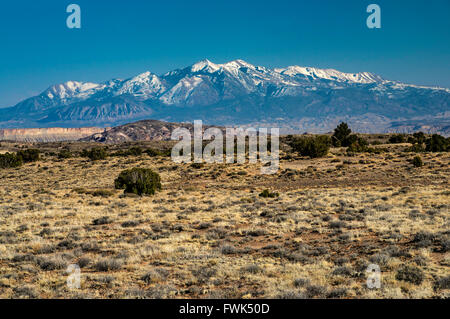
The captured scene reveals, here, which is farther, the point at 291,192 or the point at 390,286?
the point at 291,192

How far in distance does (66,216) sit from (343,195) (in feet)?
58.7

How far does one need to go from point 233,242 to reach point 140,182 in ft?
54.0

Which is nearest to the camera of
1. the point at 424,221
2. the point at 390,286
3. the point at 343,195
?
the point at 390,286

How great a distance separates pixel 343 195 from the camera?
25.4m

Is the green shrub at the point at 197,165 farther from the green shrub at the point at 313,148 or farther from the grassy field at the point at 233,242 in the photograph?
the green shrub at the point at 313,148

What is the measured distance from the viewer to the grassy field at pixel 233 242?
9523 millimetres

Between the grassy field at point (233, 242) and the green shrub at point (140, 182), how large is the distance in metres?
1.16

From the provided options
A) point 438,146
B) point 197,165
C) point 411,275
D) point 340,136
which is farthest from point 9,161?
point 438,146

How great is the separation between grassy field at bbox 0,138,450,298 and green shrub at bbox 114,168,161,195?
1159 millimetres

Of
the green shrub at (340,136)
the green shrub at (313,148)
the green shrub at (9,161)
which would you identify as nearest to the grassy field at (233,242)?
the green shrub at (313,148)

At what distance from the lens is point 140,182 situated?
95.7ft
